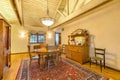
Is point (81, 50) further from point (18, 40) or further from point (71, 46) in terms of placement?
point (18, 40)

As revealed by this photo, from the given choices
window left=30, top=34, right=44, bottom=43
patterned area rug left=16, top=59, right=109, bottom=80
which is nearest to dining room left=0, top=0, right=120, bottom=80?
patterned area rug left=16, top=59, right=109, bottom=80

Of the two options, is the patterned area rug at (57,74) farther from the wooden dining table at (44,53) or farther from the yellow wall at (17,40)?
the yellow wall at (17,40)

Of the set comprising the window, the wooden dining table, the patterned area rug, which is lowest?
the patterned area rug

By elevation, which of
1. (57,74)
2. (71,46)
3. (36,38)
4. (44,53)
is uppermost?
(36,38)

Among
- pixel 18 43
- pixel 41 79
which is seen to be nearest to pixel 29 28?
pixel 18 43

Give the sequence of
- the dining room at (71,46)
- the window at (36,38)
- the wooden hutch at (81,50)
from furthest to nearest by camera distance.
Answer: the window at (36,38)
the wooden hutch at (81,50)
the dining room at (71,46)

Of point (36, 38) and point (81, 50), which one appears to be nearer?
point (81, 50)

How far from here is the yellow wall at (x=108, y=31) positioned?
342 cm

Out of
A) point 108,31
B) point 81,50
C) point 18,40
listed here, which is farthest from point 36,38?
point 108,31

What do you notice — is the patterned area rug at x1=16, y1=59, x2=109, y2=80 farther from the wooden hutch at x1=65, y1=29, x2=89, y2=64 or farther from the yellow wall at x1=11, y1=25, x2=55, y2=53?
the yellow wall at x1=11, y1=25, x2=55, y2=53

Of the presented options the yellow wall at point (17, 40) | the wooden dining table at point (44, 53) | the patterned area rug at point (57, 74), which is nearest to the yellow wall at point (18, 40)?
the yellow wall at point (17, 40)

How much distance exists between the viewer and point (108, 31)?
3758 mm

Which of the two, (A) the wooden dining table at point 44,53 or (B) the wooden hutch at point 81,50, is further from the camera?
(B) the wooden hutch at point 81,50

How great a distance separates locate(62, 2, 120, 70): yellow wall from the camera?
3.42 meters
